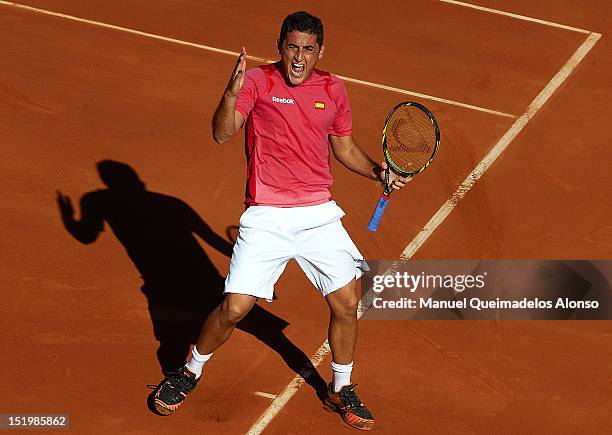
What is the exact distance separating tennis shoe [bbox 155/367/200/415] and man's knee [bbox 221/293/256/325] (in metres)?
0.81

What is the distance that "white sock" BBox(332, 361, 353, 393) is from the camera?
32.0 feet

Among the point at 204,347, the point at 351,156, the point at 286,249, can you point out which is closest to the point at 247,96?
the point at 351,156

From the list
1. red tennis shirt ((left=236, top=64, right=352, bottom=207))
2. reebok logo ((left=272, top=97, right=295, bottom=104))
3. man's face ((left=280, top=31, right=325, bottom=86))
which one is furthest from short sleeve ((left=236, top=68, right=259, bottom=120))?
man's face ((left=280, top=31, right=325, bottom=86))

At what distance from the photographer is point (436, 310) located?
11.0 meters

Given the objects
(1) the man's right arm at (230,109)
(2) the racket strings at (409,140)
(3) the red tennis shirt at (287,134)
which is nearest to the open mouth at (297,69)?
(3) the red tennis shirt at (287,134)

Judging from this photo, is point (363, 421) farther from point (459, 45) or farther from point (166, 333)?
point (459, 45)

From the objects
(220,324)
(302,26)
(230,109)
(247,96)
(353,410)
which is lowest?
(353,410)

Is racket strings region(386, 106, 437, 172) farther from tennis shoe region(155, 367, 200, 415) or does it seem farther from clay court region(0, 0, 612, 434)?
tennis shoe region(155, 367, 200, 415)

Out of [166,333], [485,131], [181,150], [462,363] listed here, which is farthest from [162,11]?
[462,363]

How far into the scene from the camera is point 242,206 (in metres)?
12.1

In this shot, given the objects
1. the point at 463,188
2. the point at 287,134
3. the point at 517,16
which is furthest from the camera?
the point at 517,16

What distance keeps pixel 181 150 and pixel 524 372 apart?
14.9 ft

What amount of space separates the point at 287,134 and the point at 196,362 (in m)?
2.01

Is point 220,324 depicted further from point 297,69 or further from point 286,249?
point 297,69
